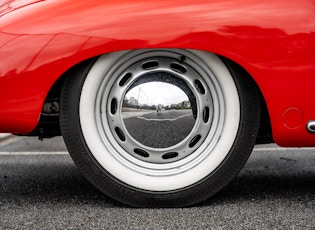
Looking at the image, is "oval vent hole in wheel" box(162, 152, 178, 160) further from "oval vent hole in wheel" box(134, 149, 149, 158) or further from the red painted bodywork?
the red painted bodywork

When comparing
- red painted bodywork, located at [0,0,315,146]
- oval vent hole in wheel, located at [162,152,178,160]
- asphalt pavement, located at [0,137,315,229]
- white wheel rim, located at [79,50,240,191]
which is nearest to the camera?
asphalt pavement, located at [0,137,315,229]

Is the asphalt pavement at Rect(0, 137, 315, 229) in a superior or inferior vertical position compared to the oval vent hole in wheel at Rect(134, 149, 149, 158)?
inferior

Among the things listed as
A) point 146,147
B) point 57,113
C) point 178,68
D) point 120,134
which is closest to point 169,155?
point 146,147

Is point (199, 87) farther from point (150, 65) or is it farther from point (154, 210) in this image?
point (154, 210)

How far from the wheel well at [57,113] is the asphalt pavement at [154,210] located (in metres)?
0.31

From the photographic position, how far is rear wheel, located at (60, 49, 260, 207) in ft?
8.18

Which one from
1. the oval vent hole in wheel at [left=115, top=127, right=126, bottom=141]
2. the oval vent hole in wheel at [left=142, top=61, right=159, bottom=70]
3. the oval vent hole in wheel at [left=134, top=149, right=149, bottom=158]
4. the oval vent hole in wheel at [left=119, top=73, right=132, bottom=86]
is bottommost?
the oval vent hole in wheel at [left=134, top=149, right=149, bottom=158]

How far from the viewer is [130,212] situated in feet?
7.99

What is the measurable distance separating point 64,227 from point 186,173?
23.9 inches

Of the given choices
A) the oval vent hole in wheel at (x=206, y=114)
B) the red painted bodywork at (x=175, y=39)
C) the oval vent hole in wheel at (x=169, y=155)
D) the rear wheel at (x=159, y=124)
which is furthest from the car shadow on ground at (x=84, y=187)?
the red painted bodywork at (x=175, y=39)

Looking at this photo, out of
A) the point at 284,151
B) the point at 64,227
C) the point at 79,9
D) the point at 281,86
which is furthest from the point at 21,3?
the point at 284,151

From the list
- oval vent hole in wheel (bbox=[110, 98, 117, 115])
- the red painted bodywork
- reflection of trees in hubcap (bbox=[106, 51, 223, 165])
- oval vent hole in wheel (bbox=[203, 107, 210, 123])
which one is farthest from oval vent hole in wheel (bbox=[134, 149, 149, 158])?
the red painted bodywork

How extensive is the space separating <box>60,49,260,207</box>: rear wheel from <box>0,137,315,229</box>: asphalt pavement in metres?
0.12

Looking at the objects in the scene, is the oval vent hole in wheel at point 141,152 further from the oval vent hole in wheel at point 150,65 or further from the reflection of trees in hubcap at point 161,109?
the oval vent hole in wheel at point 150,65
